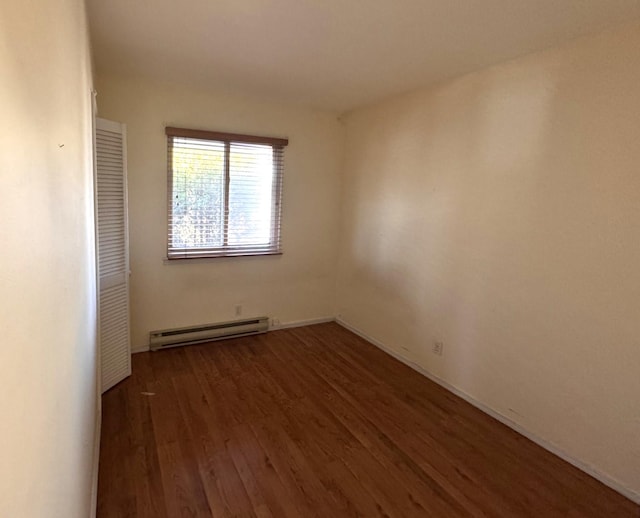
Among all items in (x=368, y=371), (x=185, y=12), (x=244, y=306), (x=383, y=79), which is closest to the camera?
(x=185, y=12)

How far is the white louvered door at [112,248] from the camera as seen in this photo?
104 inches

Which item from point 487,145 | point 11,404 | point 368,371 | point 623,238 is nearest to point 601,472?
point 623,238

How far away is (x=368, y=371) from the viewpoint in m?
3.38

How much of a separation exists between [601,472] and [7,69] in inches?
118

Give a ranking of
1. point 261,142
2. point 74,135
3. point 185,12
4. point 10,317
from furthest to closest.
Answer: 1. point 261,142
2. point 185,12
3. point 74,135
4. point 10,317

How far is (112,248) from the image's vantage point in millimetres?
2787

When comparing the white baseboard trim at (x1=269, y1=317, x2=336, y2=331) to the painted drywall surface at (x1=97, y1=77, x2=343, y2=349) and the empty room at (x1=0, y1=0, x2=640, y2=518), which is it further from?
the empty room at (x1=0, y1=0, x2=640, y2=518)

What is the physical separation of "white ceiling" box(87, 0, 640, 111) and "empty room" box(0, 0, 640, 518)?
0.07ft

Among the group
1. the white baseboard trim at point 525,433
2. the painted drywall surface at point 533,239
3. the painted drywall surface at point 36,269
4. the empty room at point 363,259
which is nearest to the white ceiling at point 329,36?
the empty room at point 363,259

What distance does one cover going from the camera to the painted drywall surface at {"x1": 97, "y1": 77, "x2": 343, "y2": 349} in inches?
131

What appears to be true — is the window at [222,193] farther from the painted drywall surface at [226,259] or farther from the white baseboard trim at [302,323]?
the white baseboard trim at [302,323]

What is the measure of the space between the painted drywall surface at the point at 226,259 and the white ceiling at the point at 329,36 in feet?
1.15

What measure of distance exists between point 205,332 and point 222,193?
1.39m

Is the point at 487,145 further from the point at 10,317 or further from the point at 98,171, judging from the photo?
the point at 10,317
